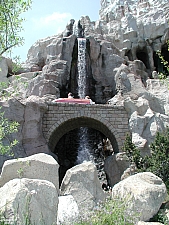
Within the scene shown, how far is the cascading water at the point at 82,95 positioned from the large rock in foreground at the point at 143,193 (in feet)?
47.4

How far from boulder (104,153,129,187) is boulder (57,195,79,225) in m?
8.43

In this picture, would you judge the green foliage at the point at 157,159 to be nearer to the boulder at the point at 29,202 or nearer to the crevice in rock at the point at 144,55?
the boulder at the point at 29,202

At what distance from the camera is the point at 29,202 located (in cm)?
495

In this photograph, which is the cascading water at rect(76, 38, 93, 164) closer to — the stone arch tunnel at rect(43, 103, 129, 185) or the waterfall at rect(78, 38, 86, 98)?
the waterfall at rect(78, 38, 86, 98)

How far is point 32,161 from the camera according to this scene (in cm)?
771

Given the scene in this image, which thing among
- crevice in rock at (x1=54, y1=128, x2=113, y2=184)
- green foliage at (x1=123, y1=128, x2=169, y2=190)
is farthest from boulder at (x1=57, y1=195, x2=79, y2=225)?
crevice in rock at (x1=54, y1=128, x2=113, y2=184)

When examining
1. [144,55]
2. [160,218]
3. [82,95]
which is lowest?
[160,218]

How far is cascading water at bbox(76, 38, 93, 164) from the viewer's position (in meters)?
23.5

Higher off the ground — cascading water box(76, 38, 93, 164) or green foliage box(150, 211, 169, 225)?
cascading water box(76, 38, 93, 164)

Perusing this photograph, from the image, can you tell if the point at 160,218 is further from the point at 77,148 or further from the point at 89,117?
the point at 77,148

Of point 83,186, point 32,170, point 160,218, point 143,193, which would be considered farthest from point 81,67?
point 160,218

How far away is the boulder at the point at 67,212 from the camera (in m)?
6.22

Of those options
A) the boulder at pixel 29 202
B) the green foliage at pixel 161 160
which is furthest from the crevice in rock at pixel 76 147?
the boulder at pixel 29 202

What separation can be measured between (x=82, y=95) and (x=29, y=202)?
64.1ft
